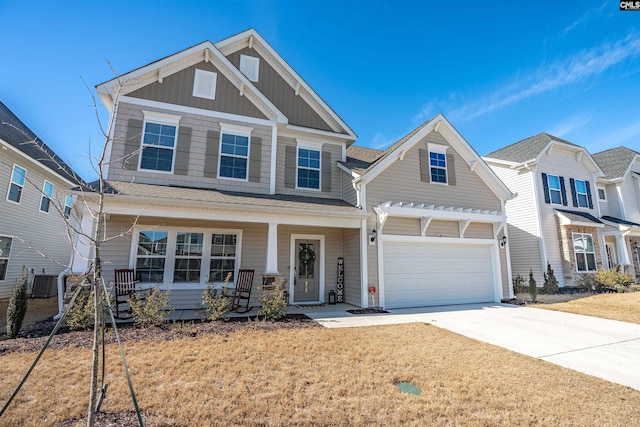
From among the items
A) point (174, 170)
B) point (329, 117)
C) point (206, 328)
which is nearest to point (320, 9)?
point (329, 117)

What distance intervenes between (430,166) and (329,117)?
4447 millimetres

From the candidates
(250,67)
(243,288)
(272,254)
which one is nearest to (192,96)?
(250,67)

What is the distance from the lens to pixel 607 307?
984cm

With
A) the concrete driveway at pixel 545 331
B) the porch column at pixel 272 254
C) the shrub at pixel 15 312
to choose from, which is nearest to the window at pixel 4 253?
the shrub at pixel 15 312

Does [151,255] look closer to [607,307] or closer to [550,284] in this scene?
[607,307]

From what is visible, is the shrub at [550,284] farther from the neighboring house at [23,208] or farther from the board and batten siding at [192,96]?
the neighboring house at [23,208]

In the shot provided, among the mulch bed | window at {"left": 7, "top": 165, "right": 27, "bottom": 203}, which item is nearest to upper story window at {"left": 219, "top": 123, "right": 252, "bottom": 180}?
the mulch bed

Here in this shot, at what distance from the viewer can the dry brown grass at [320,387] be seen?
123 inches

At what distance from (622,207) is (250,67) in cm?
2322

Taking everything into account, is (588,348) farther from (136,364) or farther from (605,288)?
(605,288)

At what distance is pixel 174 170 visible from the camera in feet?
30.7

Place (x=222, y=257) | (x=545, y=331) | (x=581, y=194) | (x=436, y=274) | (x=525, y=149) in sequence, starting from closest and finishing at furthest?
1. (x=545, y=331)
2. (x=222, y=257)
3. (x=436, y=274)
4. (x=525, y=149)
5. (x=581, y=194)

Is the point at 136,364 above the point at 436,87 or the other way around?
the other way around

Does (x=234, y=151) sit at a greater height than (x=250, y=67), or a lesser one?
lesser
